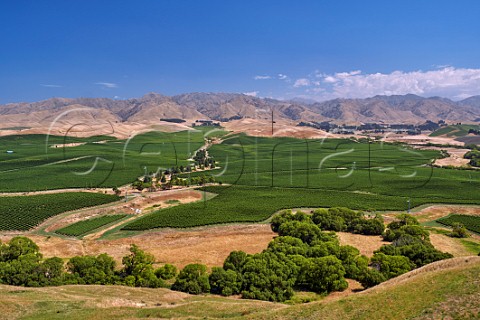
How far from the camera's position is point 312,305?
3025cm

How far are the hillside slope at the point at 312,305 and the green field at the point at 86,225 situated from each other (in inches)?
1325

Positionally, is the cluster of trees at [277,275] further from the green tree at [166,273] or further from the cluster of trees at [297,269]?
the green tree at [166,273]

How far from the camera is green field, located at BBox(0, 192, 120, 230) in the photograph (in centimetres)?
7206

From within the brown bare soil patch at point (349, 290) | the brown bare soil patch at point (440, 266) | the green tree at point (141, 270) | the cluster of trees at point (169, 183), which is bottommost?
the brown bare soil patch at point (349, 290)

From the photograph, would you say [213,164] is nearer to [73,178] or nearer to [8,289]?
[73,178]

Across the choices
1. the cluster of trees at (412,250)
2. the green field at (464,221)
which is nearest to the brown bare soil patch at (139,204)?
the cluster of trees at (412,250)

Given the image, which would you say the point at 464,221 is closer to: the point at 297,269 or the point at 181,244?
the point at 297,269

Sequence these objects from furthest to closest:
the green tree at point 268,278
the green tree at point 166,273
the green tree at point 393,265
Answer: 1. the green tree at point 166,273
2. the green tree at point 393,265
3. the green tree at point 268,278

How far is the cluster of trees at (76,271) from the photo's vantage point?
143 feet

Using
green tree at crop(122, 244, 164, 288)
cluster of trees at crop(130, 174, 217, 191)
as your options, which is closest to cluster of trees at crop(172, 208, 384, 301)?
green tree at crop(122, 244, 164, 288)

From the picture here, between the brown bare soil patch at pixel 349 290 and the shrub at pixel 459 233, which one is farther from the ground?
the shrub at pixel 459 233

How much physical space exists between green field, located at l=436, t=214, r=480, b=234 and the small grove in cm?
2620

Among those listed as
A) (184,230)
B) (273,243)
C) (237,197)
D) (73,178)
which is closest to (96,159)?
Result: (73,178)

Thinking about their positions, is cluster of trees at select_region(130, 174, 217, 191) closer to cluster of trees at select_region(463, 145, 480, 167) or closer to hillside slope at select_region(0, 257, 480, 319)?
hillside slope at select_region(0, 257, 480, 319)
